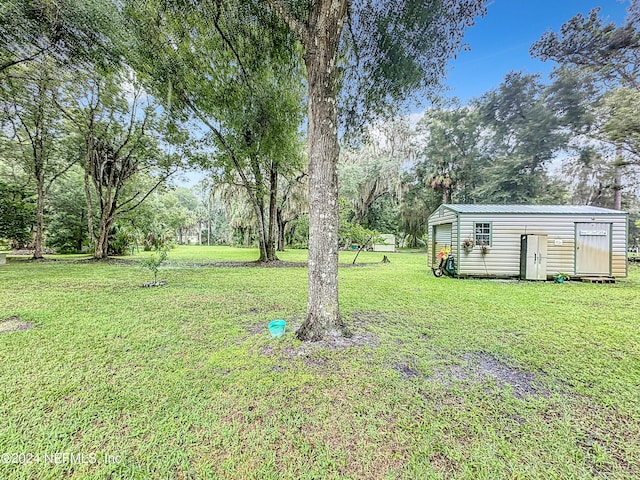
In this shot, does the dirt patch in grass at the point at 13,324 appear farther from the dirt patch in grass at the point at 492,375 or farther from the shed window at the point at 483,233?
the shed window at the point at 483,233

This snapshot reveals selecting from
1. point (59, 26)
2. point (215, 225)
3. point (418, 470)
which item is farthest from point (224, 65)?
point (215, 225)

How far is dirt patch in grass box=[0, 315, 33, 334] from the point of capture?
3019 millimetres

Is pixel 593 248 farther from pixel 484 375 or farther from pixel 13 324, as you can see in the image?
pixel 13 324

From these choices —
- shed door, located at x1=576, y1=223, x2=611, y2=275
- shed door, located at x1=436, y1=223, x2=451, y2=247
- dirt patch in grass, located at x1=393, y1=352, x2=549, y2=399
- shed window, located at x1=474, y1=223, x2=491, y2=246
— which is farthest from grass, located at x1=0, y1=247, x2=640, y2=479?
shed door, located at x1=436, y1=223, x2=451, y2=247

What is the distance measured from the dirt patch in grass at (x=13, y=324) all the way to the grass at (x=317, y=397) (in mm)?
112

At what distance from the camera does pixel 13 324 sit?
10.5 feet

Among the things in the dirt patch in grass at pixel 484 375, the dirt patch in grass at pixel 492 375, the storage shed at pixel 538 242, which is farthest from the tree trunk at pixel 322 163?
the storage shed at pixel 538 242

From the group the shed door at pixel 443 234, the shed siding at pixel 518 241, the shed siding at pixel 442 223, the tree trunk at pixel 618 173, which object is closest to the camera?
the shed siding at pixel 518 241

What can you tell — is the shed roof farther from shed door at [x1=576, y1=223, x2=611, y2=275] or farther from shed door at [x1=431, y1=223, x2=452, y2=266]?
shed door at [x1=431, y1=223, x2=452, y2=266]

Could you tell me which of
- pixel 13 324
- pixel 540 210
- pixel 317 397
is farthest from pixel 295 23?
pixel 540 210

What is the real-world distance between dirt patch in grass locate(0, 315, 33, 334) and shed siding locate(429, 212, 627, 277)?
8.80 meters

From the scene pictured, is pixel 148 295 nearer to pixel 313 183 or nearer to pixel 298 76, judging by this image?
pixel 313 183

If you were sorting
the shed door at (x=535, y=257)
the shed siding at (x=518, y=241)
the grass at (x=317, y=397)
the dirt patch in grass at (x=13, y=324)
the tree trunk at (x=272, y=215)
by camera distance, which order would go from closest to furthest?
the grass at (x=317, y=397), the dirt patch in grass at (x=13, y=324), the shed siding at (x=518, y=241), the shed door at (x=535, y=257), the tree trunk at (x=272, y=215)

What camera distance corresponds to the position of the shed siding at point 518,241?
6957 mm
